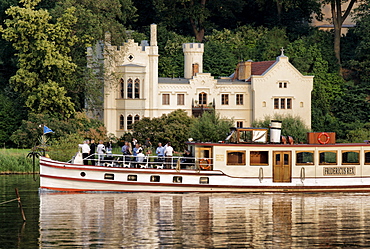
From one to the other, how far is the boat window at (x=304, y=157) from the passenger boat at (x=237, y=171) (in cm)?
5

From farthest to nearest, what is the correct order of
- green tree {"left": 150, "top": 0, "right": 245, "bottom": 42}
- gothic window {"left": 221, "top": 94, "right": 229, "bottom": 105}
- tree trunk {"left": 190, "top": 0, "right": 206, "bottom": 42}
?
tree trunk {"left": 190, "top": 0, "right": 206, "bottom": 42} < green tree {"left": 150, "top": 0, "right": 245, "bottom": 42} < gothic window {"left": 221, "top": 94, "right": 229, "bottom": 105}

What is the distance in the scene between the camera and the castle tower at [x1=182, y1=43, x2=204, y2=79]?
8425 centimetres

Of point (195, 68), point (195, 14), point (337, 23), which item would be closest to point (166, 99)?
point (195, 68)

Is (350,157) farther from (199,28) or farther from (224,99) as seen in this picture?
(199,28)

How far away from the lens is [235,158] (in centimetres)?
4769

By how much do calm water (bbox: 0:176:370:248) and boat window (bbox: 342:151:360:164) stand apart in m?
1.84

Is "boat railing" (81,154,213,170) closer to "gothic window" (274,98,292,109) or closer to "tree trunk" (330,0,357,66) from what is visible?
"gothic window" (274,98,292,109)

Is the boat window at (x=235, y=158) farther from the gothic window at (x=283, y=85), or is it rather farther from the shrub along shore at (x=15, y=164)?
the gothic window at (x=283, y=85)

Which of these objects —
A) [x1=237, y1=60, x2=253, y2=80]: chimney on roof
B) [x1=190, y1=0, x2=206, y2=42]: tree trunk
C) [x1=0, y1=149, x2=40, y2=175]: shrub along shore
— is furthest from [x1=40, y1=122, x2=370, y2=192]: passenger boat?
[x1=190, y1=0, x2=206, y2=42]: tree trunk

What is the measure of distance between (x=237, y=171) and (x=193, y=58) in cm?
3783

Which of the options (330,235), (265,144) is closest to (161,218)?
(330,235)

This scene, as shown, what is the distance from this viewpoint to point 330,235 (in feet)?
115

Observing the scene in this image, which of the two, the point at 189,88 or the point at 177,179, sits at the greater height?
the point at 189,88

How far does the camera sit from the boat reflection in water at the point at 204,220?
33.4 meters
